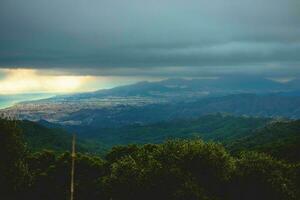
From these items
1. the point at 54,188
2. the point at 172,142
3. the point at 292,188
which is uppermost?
the point at 172,142

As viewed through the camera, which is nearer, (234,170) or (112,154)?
(234,170)

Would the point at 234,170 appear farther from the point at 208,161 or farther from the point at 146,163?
the point at 146,163

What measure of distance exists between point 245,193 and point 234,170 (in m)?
6.15

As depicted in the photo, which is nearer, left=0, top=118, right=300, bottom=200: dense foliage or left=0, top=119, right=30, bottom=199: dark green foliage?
left=0, top=118, right=300, bottom=200: dense foliage

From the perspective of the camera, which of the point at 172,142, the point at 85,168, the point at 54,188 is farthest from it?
the point at 85,168

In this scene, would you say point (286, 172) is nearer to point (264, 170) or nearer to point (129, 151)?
point (264, 170)

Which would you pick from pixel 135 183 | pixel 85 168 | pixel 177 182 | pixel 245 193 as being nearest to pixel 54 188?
pixel 85 168

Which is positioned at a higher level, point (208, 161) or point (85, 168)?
point (208, 161)

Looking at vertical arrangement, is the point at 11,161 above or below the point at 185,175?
above

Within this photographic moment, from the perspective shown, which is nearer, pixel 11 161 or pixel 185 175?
pixel 185 175

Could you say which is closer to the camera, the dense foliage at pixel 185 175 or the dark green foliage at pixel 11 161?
the dense foliage at pixel 185 175

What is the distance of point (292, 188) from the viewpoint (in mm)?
96312

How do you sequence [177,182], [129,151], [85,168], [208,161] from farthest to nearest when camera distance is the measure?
[129,151]
[85,168]
[208,161]
[177,182]

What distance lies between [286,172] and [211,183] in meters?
17.3
